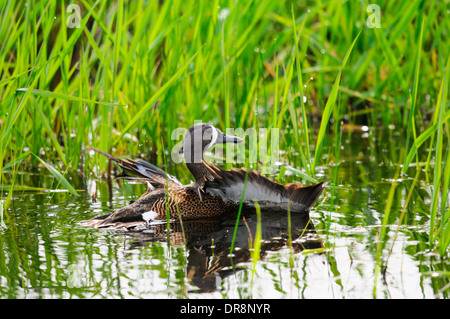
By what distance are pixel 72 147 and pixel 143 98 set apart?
2.37 feet

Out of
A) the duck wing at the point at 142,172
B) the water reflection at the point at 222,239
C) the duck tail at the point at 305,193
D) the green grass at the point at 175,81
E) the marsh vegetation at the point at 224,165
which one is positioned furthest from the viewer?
the duck wing at the point at 142,172

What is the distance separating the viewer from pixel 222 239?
3770 mm

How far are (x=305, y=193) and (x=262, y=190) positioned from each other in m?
0.28

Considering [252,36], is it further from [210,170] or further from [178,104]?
[210,170]

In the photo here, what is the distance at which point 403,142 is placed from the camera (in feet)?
20.6

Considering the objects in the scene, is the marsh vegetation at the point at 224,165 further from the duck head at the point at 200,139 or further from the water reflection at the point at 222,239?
the duck head at the point at 200,139

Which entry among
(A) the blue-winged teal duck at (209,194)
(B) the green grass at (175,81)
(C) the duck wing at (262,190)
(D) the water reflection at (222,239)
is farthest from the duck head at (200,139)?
(D) the water reflection at (222,239)

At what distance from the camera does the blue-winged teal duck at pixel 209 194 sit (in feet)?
13.6

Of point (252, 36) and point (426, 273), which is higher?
point (252, 36)

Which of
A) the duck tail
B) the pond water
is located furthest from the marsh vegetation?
the duck tail

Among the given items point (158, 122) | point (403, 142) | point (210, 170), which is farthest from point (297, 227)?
point (403, 142)

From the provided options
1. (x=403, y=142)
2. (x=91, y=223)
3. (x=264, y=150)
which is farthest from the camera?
(x=403, y=142)

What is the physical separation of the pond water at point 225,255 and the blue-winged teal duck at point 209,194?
0.11m

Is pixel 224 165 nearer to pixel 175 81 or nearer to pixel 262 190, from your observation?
pixel 175 81
